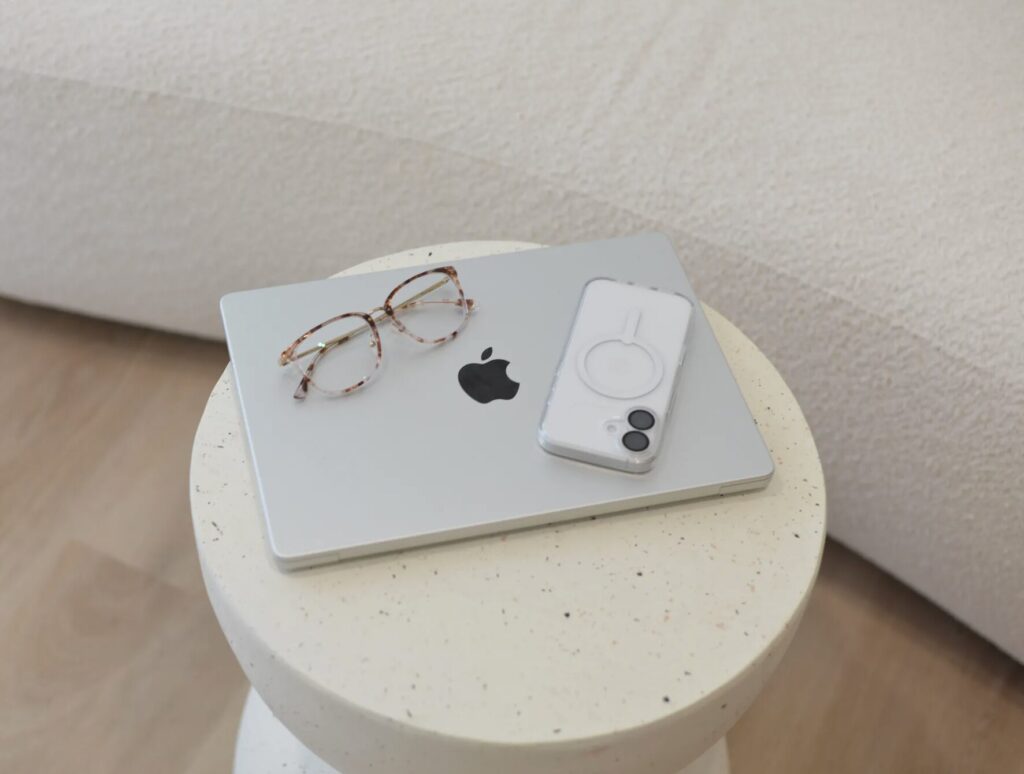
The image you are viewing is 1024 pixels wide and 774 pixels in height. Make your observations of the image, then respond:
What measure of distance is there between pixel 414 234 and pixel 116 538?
0.46 metres

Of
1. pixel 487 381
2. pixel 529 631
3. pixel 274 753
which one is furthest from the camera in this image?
pixel 274 753

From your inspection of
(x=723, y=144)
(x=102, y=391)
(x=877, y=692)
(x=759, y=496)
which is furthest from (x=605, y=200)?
(x=102, y=391)

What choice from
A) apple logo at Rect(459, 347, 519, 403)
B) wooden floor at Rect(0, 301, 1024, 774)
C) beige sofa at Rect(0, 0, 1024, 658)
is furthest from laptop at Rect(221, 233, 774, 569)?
wooden floor at Rect(0, 301, 1024, 774)

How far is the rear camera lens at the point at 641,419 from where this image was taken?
652mm

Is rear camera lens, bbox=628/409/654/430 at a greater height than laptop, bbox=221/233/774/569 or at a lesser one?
greater

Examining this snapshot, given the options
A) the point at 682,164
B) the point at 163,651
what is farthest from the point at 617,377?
the point at 163,651

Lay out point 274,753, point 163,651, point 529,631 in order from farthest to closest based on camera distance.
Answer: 1. point 163,651
2. point 274,753
3. point 529,631

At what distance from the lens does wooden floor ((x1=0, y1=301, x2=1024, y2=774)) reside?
98 cm

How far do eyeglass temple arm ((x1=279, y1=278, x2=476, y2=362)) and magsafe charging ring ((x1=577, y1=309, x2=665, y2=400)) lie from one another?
102mm

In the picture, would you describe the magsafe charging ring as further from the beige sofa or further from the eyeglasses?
the beige sofa

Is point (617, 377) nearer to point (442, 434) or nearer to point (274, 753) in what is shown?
point (442, 434)

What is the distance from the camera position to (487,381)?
27.3 inches

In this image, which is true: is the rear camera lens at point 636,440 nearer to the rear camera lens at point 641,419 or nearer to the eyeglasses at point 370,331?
the rear camera lens at point 641,419

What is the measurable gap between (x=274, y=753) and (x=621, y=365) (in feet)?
1.58
